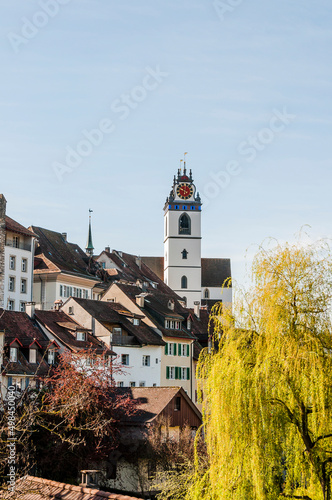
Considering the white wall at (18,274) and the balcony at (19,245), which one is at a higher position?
the balcony at (19,245)

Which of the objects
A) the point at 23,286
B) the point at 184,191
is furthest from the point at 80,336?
the point at 184,191

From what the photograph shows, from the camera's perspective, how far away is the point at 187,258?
112250 millimetres

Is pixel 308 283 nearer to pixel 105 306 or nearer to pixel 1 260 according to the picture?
pixel 105 306

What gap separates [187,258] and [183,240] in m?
2.82

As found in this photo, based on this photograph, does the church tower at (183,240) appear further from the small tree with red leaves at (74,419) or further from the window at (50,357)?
the small tree with red leaves at (74,419)

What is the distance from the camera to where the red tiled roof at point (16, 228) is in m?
62.5

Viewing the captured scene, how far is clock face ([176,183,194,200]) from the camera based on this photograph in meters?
116

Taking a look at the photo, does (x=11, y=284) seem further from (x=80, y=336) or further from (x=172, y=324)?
(x=80, y=336)

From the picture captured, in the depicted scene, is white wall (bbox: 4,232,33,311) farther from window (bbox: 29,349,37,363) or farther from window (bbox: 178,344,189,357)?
window (bbox: 29,349,37,363)

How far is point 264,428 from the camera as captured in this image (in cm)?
1811

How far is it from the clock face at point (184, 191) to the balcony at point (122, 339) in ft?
221

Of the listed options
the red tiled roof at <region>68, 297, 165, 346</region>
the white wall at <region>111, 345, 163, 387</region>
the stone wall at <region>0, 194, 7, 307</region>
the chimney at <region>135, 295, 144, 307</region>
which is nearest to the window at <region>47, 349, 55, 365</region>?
the white wall at <region>111, 345, 163, 387</region>

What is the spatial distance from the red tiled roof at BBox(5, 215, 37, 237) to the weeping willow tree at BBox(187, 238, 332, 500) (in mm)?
45774

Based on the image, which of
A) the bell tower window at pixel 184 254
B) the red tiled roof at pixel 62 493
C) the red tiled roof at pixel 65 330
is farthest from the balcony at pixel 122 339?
the bell tower window at pixel 184 254
